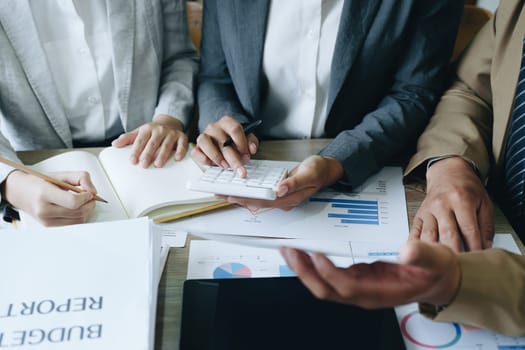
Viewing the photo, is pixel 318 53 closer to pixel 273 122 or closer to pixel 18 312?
pixel 273 122

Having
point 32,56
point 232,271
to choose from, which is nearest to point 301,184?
point 232,271

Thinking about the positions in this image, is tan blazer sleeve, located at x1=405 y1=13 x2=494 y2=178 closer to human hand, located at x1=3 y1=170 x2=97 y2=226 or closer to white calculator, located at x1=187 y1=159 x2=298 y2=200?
white calculator, located at x1=187 y1=159 x2=298 y2=200

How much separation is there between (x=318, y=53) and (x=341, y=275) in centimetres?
63

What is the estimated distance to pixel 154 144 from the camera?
85cm

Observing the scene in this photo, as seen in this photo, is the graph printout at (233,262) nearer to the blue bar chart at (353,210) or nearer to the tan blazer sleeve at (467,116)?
the blue bar chart at (353,210)

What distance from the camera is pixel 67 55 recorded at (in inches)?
39.4

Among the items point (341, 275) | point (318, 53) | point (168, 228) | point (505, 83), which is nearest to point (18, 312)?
point (168, 228)

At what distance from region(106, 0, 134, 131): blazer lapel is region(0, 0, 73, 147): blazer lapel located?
13cm

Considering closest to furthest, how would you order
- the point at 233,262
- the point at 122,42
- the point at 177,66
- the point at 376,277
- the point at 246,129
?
the point at 376,277, the point at 233,262, the point at 246,129, the point at 122,42, the point at 177,66

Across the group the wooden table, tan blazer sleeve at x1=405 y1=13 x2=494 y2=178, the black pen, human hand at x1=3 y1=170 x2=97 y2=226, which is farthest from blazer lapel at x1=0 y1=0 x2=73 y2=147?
tan blazer sleeve at x1=405 y1=13 x2=494 y2=178

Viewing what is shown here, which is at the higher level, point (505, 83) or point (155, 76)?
point (505, 83)

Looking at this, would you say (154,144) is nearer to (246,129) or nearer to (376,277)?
(246,129)

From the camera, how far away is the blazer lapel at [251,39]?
92 centimetres

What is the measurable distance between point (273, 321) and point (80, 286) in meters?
0.23
